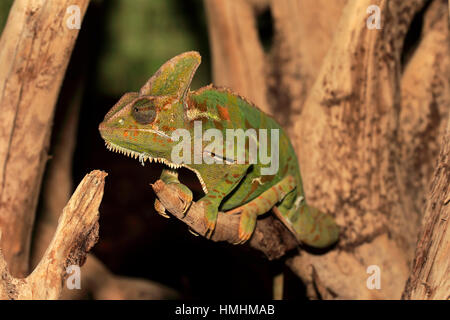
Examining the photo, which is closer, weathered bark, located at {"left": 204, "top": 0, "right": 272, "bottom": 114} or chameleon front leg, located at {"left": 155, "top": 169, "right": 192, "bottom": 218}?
chameleon front leg, located at {"left": 155, "top": 169, "right": 192, "bottom": 218}

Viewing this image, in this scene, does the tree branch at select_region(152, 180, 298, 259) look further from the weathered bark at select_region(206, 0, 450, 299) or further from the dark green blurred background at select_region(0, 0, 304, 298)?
the dark green blurred background at select_region(0, 0, 304, 298)

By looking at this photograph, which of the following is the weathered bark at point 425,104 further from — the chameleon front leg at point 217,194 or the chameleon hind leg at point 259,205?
the chameleon front leg at point 217,194

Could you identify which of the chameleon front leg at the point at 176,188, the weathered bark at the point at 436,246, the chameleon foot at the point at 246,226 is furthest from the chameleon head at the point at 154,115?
the weathered bark at the point at 436,246

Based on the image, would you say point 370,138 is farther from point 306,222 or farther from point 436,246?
point 436,246

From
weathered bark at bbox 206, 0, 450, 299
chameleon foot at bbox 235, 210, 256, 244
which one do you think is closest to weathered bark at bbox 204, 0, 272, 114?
weathered bark at bbox 206, 0, 450, 299

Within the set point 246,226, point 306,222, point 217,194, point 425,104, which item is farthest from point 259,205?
point 425,104
